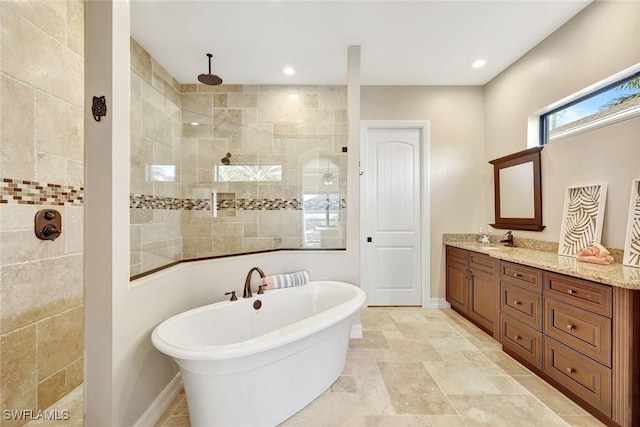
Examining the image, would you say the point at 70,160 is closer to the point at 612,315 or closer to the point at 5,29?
the point at 5,29

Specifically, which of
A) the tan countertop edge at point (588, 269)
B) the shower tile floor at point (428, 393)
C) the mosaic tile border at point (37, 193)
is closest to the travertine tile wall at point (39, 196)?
the mosaic tile border at point (37, 193)

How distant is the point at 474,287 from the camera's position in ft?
9.68

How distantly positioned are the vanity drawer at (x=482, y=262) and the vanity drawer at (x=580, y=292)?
2.19ft

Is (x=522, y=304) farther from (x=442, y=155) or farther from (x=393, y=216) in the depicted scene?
(x=442, y=155)

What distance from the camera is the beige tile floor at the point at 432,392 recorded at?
1.59 meters

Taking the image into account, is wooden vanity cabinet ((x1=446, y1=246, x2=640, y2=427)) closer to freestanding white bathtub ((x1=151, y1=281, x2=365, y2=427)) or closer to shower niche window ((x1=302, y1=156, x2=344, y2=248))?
freestanding white bathtub ((x1=151, y1=281, x2=365, y2=427))

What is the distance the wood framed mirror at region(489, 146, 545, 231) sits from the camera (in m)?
2.74

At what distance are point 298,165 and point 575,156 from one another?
2.58m

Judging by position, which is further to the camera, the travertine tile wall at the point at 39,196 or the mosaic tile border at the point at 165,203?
the mosaic tile border at the point at 165,203

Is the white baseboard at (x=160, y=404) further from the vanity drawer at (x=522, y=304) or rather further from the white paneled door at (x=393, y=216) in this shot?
the vanity drawer at (x=522, y=304)

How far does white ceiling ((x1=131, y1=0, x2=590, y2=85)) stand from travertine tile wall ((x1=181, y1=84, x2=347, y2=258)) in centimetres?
26

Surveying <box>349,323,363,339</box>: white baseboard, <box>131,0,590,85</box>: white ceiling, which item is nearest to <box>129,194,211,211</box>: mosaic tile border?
<box>131,0,590,85</box>: white ceiling

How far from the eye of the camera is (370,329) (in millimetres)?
2877

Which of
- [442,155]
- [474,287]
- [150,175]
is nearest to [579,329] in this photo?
[474,287]
